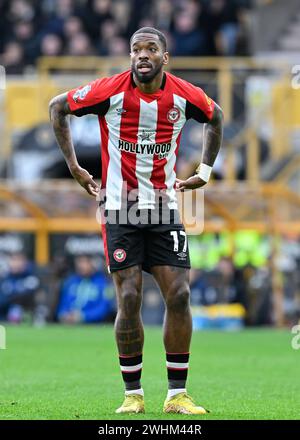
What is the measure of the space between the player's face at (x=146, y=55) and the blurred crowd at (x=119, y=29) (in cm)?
1851

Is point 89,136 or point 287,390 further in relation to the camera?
point 89,136

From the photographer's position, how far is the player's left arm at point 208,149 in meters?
9.09

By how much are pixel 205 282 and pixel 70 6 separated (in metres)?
8.80

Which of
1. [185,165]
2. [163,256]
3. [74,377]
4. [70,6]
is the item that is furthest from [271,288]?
[163,256]

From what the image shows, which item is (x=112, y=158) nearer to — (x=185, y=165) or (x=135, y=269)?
(x=135, y=269)

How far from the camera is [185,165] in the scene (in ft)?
79.0

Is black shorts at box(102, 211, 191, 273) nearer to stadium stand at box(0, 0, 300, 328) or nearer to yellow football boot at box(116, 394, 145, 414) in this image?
yellow football boot at box(116, 394, 145, 414)

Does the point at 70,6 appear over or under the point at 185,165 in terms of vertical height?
over

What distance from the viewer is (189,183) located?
29.9 feet

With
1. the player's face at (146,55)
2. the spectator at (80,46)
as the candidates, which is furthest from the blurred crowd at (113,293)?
the player's face at (146,55)

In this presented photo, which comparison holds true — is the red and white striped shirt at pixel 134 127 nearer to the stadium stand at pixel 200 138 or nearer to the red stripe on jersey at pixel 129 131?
the red stripe on jersey at pixel 129 131

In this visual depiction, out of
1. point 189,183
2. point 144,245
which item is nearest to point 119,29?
point 189,183

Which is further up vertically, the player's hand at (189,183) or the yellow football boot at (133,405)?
the player's hand at (189,183)

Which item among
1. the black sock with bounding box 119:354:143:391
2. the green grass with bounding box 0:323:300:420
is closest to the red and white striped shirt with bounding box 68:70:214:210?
the black sock with bounding box 119:354:143:391
